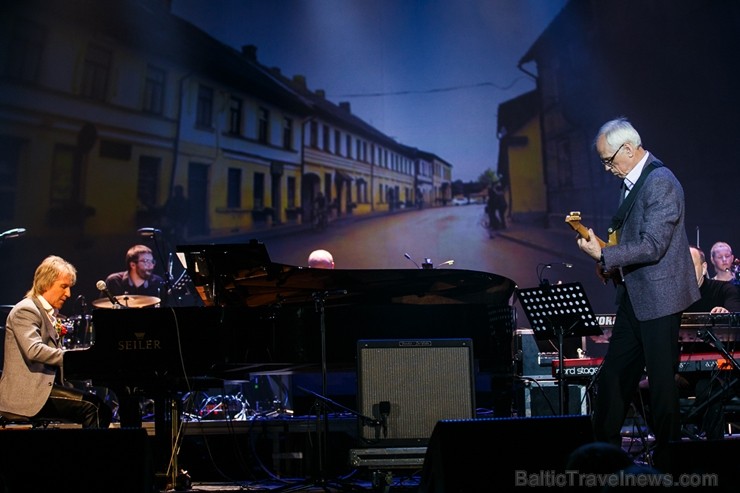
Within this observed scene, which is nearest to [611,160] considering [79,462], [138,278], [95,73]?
[79,462]

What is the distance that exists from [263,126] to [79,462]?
264 inches

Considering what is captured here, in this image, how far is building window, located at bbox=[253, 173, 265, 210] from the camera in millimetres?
8898

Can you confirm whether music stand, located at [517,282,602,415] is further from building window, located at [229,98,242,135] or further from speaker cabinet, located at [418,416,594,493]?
building window, located at [229,98,242,135]

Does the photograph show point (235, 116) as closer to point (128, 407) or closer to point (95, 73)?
point (95, 73)

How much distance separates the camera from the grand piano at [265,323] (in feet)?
14.5

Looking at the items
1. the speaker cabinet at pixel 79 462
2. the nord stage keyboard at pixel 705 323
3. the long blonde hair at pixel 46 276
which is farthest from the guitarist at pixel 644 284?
the long blonde hair at pixel 46 276

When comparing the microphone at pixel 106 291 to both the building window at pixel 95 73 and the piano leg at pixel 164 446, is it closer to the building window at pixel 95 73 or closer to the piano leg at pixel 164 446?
the piano leg at pixel 164 446

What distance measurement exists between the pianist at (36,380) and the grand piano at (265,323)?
0.54 meters

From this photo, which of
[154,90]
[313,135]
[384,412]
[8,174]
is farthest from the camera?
[313,135]

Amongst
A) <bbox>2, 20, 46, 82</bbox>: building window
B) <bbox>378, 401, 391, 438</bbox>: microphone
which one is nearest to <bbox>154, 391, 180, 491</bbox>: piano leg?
<bbox>378, 401, 391, 438</bbox>: microphone

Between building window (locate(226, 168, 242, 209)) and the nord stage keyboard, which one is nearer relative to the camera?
the nord stage keyboard

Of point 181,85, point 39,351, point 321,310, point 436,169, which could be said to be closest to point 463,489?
point 321,310

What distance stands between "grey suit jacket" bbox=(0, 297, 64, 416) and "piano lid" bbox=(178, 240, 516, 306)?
1122 millimetres

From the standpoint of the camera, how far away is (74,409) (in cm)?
493
